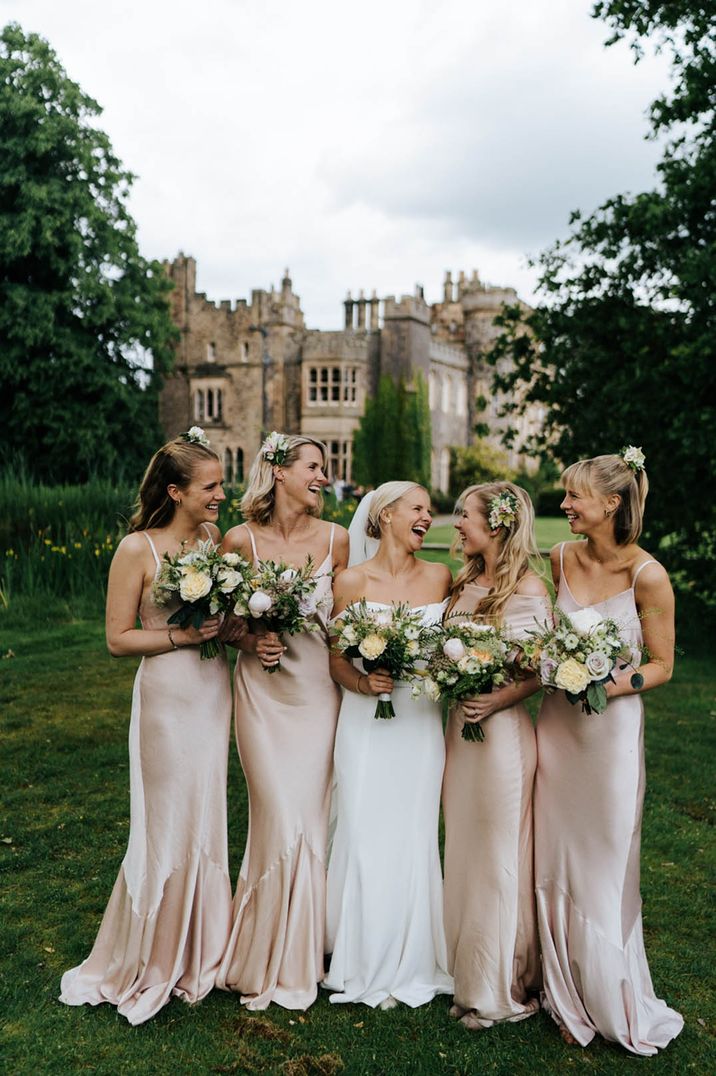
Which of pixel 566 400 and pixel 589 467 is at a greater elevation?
pixel 566 400

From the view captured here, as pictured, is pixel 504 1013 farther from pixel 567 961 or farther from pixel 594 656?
pixel 594 656

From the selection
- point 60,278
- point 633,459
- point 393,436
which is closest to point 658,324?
point 633,459

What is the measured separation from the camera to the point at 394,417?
151 feet

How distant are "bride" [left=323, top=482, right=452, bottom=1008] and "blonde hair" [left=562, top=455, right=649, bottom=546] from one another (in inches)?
28.1

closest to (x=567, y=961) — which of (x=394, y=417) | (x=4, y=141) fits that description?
(x=4, y=141)

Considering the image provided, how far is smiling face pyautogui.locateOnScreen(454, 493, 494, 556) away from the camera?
4473 mm

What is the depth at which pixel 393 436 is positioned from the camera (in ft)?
151

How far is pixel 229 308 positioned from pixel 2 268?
59.0 ft

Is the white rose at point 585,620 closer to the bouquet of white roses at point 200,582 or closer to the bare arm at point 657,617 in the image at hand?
the bare arm at point 657,617

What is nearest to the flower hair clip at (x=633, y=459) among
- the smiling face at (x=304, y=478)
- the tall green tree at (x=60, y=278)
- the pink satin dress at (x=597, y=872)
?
the pink satin dress at (x=597, y=872)

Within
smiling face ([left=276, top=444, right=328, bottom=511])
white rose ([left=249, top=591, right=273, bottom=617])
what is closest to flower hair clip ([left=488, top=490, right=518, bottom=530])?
smiling face ([left=276, top=444, right=328, bottom=511])

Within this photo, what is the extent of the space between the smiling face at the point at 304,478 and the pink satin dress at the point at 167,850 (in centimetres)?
74

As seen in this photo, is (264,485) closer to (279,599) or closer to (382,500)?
(382,500)

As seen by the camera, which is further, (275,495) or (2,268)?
(2,268)
